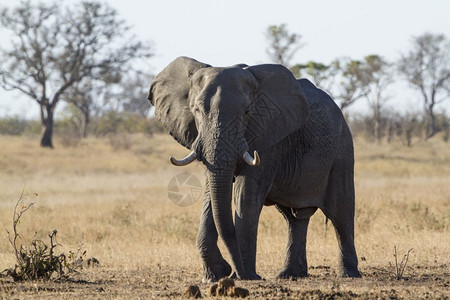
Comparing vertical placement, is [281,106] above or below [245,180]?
above

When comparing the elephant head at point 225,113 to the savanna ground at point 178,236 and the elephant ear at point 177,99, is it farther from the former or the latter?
the savanna ground at point 178,236

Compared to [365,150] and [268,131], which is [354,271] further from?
[365,150]

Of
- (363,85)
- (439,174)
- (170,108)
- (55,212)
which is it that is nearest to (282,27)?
(363,85)

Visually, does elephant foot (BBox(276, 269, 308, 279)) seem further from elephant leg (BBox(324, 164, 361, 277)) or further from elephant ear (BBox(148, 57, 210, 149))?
elephant ear (BBox(148, 57, 210, 149))

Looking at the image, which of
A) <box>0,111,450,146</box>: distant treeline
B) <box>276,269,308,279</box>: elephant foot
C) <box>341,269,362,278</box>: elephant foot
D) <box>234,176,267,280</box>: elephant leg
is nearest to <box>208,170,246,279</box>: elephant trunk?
<box>234,176,267,280</box>: elephant leg

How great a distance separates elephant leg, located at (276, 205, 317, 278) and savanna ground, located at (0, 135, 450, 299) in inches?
8.3

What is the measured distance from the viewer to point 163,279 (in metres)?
8.62

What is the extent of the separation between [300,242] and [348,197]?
2.25ft

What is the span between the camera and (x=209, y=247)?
314 inches

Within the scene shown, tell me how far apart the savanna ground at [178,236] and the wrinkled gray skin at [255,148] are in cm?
41

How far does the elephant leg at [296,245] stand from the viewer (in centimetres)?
901

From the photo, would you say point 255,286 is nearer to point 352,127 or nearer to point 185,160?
point 185,160

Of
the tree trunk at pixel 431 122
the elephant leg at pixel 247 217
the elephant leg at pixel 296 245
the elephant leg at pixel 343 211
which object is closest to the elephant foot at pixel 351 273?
the elephant leg at pixel 343 211

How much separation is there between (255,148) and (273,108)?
484 millimetres
